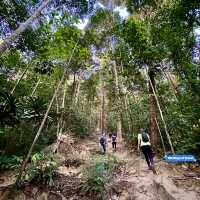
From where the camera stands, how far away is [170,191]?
6.66 meters

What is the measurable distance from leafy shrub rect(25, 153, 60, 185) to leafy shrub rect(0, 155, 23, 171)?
7.53 ft

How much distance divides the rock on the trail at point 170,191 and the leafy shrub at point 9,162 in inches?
247

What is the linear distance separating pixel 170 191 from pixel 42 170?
4.31m

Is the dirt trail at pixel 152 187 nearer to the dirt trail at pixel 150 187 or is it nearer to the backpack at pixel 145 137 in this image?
the dirt trail at pixel 150 187

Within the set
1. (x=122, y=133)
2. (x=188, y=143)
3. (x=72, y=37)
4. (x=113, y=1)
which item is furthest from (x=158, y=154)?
(x=113, y=1)

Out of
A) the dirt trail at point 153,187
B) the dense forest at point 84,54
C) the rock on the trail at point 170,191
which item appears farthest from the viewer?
the dense forest at point 84,54

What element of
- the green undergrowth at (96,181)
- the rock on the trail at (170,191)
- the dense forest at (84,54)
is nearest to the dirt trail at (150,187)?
the rock on the trail at (170,191)

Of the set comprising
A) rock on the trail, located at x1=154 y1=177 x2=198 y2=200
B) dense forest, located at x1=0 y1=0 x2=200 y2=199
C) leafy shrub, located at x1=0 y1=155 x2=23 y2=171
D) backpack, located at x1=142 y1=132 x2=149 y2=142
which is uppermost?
dense forest, located at x1=0 y1=0 x2=200 y2=199

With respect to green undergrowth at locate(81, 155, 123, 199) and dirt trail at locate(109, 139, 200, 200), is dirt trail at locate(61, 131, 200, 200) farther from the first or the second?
green undergrowth at locate(81, 155, 123, 199)

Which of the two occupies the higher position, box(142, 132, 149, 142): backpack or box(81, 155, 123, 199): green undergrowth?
box(142, 132, 149, 142): backpack

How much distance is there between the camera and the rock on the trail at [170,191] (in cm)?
625

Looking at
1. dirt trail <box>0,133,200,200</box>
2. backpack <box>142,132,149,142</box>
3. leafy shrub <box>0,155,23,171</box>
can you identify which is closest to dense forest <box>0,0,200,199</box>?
leafy shrub <box>0,155,23,171</box>

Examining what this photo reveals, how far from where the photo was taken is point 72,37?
13.5 meters

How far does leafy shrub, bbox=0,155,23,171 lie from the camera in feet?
36.6
